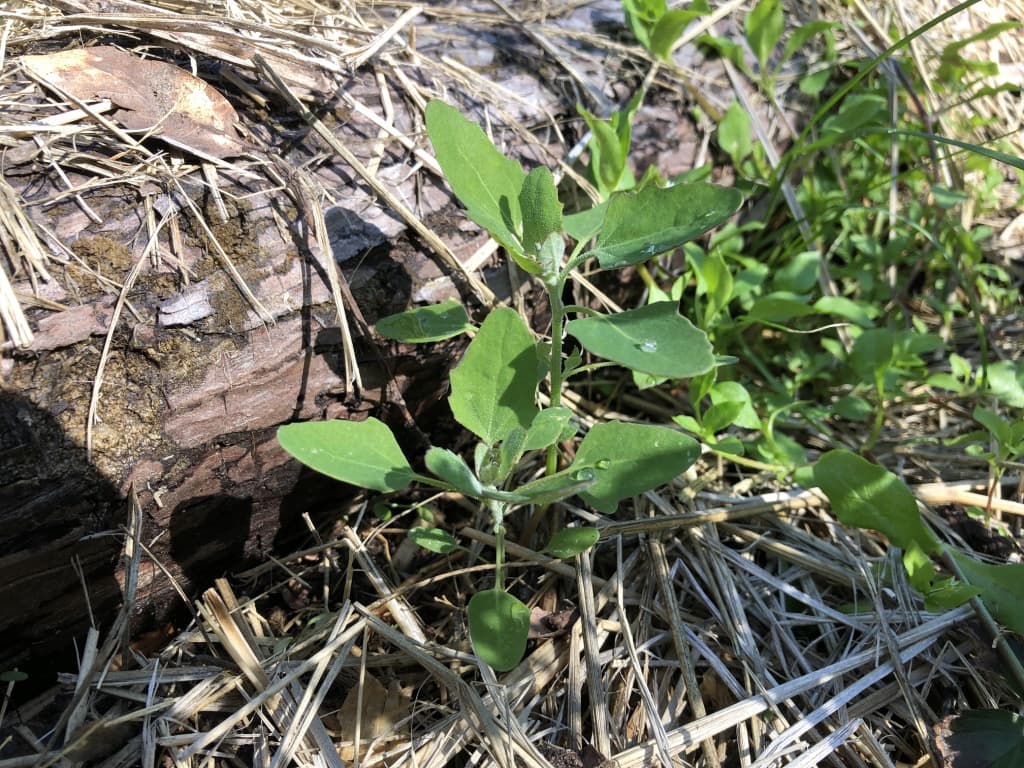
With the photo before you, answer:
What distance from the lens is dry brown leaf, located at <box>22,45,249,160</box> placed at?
135cm

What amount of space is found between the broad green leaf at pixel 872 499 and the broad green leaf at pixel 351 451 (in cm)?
79

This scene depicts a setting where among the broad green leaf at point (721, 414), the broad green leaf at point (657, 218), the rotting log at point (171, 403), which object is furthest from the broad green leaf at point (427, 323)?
the broad green leaf at point (721, 414)

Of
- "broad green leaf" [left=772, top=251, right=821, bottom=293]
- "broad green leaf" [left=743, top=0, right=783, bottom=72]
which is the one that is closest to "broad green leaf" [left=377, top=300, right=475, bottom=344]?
"broad green leaf" [left=772, top=251, right=821, bottom=293]

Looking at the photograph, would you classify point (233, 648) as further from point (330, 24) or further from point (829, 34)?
point (829, 34)

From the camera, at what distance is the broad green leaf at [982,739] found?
118cm

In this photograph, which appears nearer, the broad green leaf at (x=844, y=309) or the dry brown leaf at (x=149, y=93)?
the dry brown leaf at (x=149, y=93)

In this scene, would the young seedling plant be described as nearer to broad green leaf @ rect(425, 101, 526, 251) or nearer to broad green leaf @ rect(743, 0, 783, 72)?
broad green leaf @ rect(425, 101, 526, 251)

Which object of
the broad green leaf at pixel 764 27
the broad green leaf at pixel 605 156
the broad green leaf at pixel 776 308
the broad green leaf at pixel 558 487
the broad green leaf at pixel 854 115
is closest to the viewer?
the broad green leaf at pixel 558 487

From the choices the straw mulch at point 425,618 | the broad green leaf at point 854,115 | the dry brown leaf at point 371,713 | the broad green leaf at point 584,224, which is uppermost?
the broad green leaf at point 854,115

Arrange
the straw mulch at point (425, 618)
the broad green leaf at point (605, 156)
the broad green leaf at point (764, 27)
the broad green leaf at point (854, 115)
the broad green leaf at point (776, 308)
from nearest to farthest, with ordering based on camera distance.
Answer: the straw mulch at point (425, 618), the broad green leaf at point (605, 156), the broad green leaf at point (776, 308), the broad green leaf at point (854, 115), the broad green leaf at point (764, 27)

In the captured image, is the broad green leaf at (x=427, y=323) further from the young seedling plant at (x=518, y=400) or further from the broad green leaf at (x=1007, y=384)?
the broad green leaf at (x=1007, y=384)

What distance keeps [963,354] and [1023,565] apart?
3.29ft

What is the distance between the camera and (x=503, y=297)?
1604mm

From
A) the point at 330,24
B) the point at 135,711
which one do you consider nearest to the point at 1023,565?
the point at 135,711
